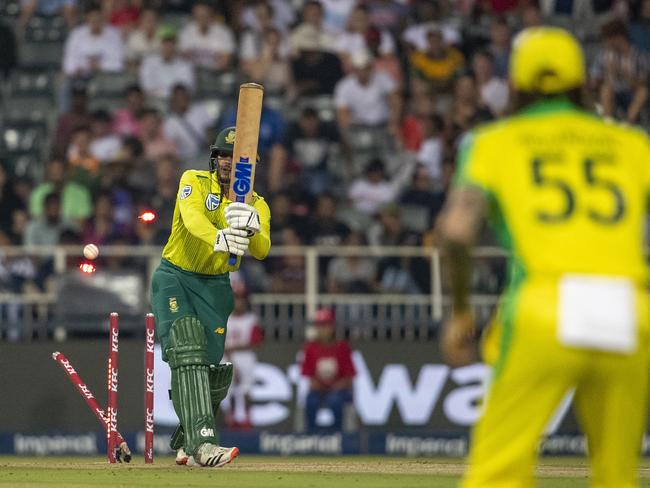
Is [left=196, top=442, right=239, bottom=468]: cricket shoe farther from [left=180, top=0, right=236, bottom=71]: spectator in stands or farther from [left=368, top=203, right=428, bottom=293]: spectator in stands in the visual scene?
[left=180, top=0, right=236, bottom=71]: spectator in stands

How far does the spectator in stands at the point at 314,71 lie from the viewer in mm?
17656

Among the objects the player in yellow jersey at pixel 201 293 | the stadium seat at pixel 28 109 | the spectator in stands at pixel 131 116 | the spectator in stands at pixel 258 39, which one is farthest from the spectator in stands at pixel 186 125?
the player in yellow jersey at pixel 201 293

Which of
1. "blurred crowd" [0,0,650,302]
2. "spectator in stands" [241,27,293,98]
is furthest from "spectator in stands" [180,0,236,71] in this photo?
"spectator in stands" [241,27,293,98]

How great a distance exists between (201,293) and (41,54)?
31.6 ft

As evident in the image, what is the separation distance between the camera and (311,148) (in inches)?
663

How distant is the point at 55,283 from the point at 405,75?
5.19 m

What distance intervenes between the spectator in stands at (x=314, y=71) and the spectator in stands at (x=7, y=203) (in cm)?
349

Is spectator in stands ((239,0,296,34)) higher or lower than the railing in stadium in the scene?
higher

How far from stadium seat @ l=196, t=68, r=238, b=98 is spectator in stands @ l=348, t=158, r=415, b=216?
202cm

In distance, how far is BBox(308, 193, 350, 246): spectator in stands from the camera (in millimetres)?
15602

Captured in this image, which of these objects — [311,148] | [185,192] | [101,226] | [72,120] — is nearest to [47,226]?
[101,226]

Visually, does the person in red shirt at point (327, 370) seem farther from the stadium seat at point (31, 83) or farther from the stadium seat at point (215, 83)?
the stadium seat at point (31, 83)

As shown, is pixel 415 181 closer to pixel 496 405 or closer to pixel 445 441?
pixel 445 441

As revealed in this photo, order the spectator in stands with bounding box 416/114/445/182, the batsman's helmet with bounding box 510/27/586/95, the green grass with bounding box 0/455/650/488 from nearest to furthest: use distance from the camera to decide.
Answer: the batsman's helmet with bounding box 510/27/586/95 < the green grass with bounding box 0/455/650/488 < the spectator in stands with bounding box 416/114/445/182
